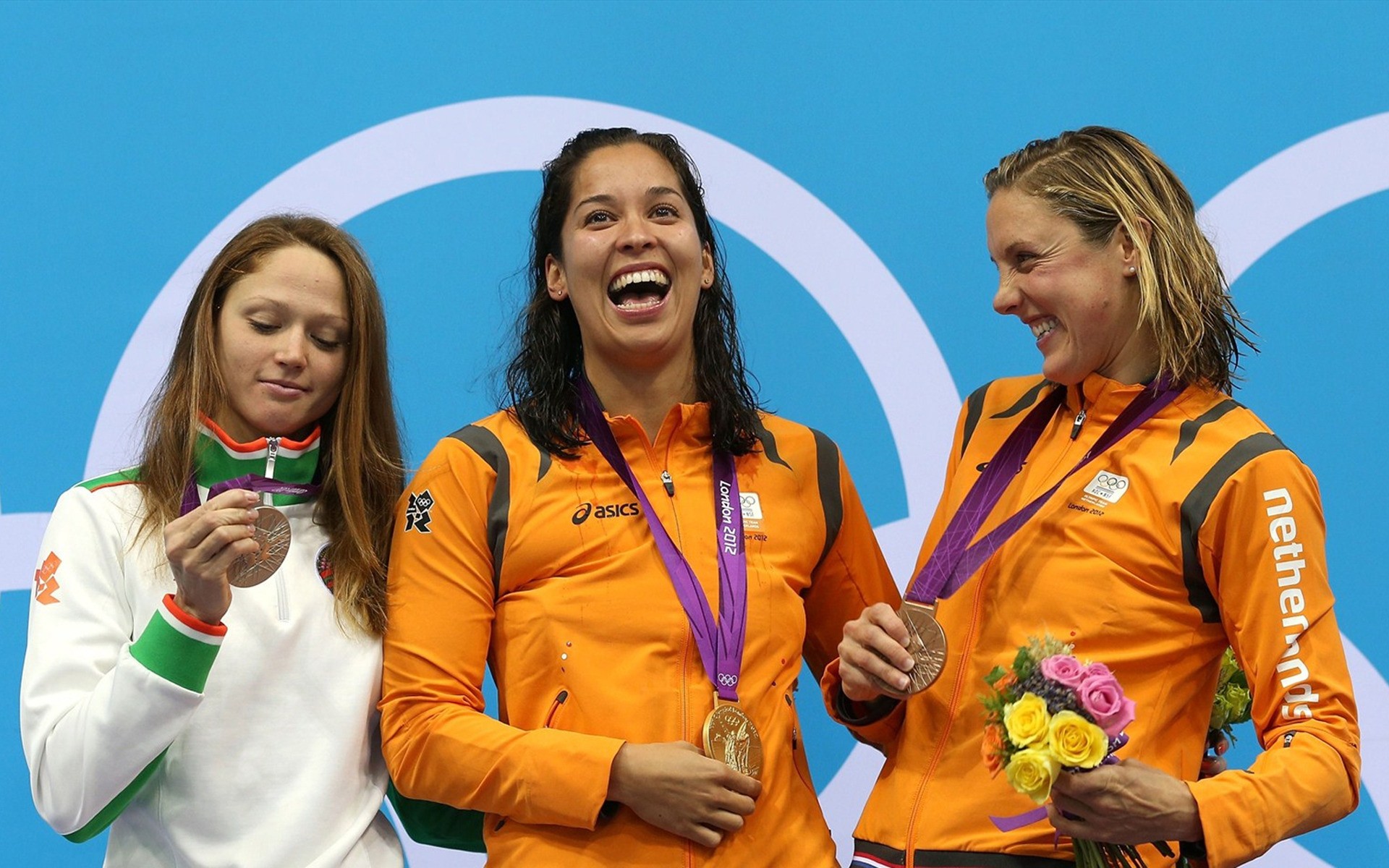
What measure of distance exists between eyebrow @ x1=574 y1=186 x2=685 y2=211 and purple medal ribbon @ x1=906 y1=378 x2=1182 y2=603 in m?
0.77

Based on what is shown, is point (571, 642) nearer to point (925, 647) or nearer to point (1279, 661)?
point (925, 647)

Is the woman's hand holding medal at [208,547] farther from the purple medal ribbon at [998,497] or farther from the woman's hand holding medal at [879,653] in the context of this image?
the purple medal ribbon at [998,497]

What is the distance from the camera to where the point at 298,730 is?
242 centimetres

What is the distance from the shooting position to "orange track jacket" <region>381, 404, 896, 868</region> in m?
2.36

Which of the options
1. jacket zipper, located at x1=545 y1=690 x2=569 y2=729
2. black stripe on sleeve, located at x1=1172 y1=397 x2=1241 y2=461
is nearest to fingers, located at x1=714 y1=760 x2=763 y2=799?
jacket zipper, located at x1=545 y1=690 x2=569 y2=729

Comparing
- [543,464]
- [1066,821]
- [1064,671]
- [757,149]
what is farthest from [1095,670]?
[757,149]

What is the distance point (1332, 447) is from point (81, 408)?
112 inches

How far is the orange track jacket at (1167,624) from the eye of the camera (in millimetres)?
2178

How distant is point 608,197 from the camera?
270 centimetres

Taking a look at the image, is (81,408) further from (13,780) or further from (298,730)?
(298,730)

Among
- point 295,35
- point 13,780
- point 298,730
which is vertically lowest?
point 13,780

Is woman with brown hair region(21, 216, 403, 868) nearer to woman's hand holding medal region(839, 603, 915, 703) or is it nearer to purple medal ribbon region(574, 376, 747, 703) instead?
purple medal ribbon region(574, 376, 747, 703)

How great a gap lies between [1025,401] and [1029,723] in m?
0.85

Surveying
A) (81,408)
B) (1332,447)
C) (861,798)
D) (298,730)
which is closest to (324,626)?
(298,730)
